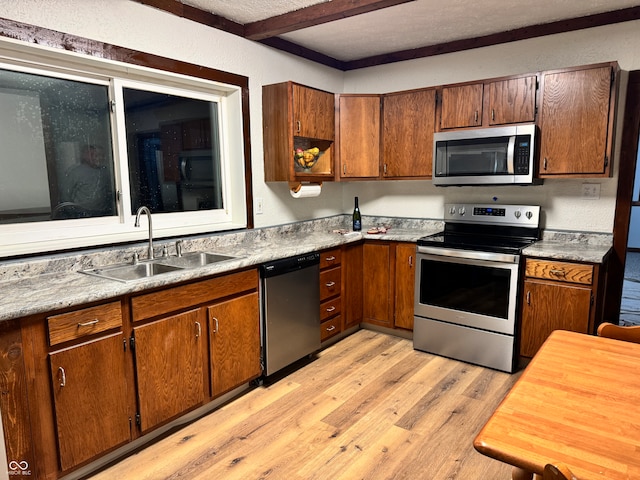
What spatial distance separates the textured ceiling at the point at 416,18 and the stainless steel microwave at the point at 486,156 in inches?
30.1

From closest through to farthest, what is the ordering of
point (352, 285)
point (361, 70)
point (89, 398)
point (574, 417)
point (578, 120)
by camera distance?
point (574, 417), point (89, 398), point (578, 120), point (352, 285), point (361, 70)

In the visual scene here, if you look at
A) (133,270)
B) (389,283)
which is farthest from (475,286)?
(133,270)

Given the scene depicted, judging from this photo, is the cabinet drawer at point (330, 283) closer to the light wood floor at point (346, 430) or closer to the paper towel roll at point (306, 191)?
the light wood floor at point (346, 430)

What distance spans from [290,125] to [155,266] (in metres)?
1.42

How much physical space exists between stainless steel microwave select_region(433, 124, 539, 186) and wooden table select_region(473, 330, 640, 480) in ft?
6.00

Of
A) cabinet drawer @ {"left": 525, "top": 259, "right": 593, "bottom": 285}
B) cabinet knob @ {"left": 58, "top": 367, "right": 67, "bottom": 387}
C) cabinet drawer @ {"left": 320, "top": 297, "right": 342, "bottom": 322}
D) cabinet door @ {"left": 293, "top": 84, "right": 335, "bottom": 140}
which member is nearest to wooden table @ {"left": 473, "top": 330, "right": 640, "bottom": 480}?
cabinet drawer @ {"left": 525, "top": 259, "right": 593, "bottom": 285}

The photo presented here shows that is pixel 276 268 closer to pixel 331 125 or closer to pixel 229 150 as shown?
pixel 229 150

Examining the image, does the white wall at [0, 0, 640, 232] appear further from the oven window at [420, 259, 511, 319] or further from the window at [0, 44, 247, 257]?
the oven window at [420, 259, 511, 319]

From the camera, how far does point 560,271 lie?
275 cm

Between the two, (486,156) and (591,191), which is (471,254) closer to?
(486,156)

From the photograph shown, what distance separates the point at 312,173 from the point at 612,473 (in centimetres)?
297

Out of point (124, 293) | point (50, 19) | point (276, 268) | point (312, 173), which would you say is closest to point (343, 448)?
point (276, 268)

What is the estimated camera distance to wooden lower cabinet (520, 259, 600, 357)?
105 inches

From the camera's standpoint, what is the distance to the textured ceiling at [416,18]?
2.72 m
